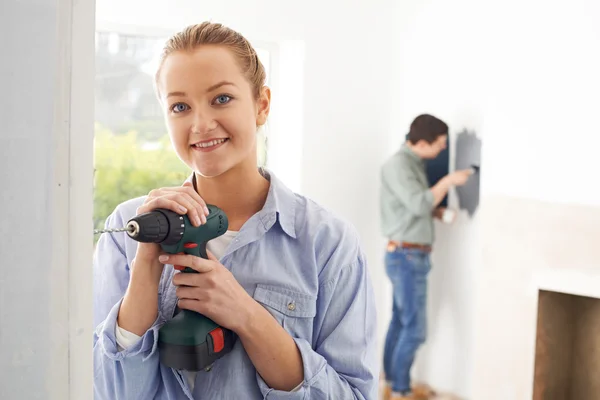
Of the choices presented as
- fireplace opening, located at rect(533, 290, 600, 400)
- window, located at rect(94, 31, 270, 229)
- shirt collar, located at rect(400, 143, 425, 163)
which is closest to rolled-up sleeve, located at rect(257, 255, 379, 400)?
fireplace opening, located at rect(533, 290, 600, 400)

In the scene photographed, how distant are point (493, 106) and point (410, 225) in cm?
82

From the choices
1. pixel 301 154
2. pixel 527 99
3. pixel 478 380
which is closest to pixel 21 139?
pixel 527 99

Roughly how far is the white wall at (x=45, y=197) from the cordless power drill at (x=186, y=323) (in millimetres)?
290

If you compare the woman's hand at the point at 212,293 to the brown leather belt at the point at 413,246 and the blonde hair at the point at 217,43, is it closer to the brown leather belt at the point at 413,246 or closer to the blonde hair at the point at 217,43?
the blonde hair at the point at 217,43

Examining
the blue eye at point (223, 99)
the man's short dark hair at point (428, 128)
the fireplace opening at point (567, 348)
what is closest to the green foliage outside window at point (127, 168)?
the man's short dark hair at point (428, 128)

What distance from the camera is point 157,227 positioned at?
829mm

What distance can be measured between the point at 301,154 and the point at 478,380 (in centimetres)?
136

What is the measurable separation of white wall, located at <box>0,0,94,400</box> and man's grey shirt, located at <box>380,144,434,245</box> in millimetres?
2844

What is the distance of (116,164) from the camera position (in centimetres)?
296

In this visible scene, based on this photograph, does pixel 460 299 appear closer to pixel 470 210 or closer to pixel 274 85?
pixel 470 210

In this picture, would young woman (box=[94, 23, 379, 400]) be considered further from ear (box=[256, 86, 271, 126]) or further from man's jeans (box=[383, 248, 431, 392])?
man's jeans (box=[383, 248, 431, 392])

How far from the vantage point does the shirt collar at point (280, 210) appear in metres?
1.03

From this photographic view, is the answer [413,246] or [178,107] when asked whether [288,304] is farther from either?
[413,246]

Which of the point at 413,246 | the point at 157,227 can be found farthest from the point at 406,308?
the point at 157,227
